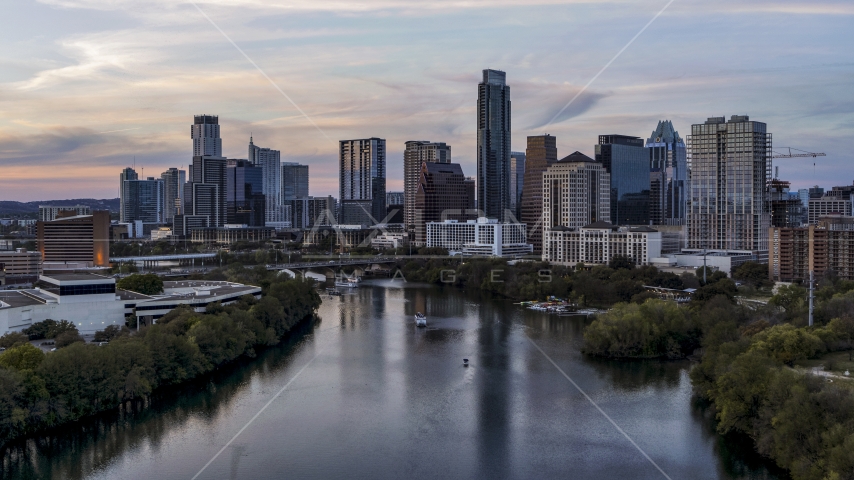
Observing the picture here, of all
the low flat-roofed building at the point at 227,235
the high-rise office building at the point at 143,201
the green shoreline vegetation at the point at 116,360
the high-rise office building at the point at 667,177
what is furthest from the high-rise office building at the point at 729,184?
the high-rise office building at the point at 143,201

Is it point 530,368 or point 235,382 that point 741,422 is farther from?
point 235,382

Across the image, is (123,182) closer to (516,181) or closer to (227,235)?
(227,235)

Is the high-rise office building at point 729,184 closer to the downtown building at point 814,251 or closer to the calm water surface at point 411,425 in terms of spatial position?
the downtown building at point 814,251

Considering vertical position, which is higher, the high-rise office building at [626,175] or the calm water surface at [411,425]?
the high-rise office building at [626,175]

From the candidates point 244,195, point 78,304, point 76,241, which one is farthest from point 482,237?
point 244,195

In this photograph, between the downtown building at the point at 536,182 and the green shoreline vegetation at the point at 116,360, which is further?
the downtown building at the point at 536,182

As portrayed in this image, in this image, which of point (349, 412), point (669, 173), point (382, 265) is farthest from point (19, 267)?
point (669, 173)
